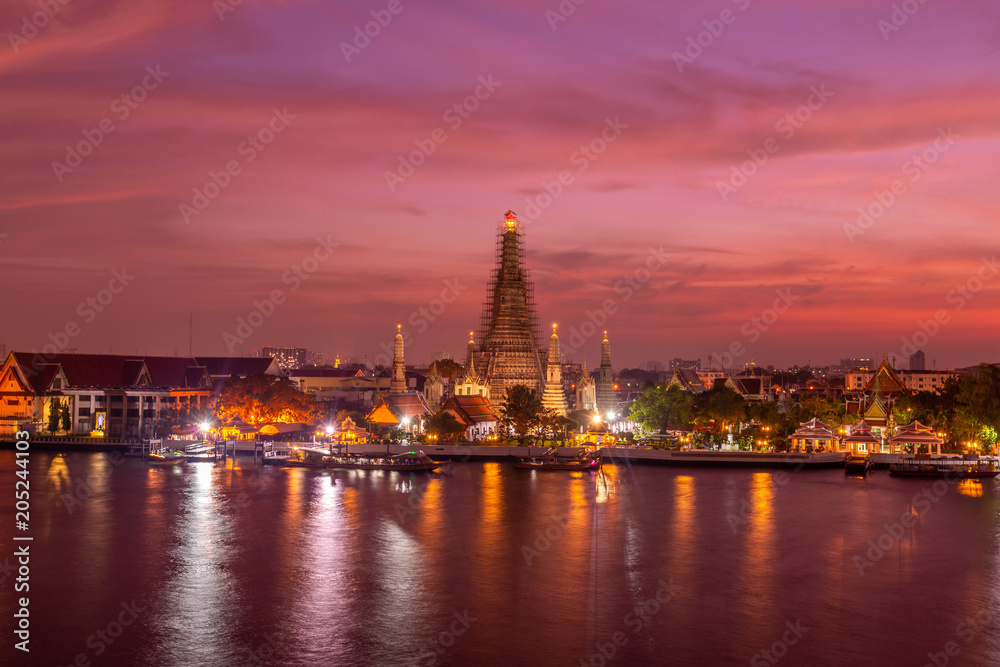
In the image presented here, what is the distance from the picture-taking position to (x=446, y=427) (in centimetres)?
6072

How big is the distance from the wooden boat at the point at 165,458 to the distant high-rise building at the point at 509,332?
24416mm

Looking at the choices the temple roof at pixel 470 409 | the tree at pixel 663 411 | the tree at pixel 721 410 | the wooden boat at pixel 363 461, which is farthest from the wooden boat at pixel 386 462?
the tree at pixel 721 410

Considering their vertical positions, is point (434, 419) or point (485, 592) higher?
point (434, 419)

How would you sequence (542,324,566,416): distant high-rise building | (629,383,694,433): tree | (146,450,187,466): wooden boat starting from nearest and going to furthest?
(146,450,187,466): wooden boat, (629,383,694,433): tree, (542,324,566,416): distant high-rise building

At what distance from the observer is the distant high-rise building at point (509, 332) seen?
7294cm

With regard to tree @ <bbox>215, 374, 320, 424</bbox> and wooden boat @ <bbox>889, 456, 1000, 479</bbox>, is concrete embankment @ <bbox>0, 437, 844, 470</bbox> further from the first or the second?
wooden boat @ <bbox>889, 456, 1000, 479</bbox>

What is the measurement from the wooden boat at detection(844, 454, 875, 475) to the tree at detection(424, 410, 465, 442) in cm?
2434

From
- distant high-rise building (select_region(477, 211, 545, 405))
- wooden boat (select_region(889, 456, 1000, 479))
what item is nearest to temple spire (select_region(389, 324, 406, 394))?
distant high-rise building (select_region(477, 211, 545, 405))

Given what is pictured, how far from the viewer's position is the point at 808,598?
24.8 m

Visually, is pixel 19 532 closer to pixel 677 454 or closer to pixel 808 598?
pixel 808 598

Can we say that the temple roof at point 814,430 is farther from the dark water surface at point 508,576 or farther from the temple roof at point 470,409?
the temple roof at point 470,409

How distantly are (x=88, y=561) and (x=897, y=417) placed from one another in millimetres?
50288

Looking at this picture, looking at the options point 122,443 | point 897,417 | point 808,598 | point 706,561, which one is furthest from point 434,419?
point 808,598

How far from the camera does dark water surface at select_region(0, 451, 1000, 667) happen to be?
21125 mm
